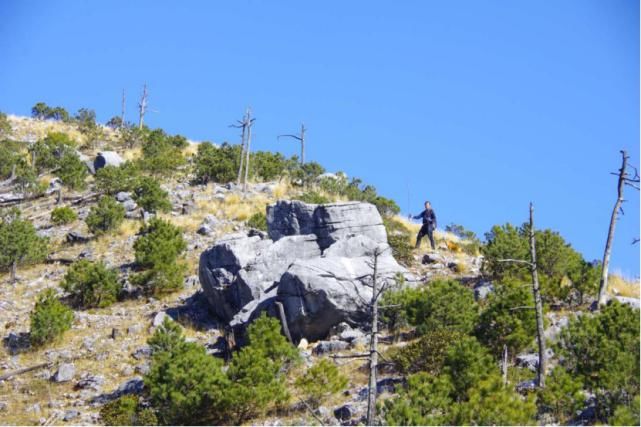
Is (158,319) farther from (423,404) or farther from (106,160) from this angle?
(106,160)

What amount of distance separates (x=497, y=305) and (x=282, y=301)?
6.39 m

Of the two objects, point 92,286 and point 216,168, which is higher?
point 216,168

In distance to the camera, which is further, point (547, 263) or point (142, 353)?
point (547, 263)

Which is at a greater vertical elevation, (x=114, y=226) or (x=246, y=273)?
(x=114, y=226)

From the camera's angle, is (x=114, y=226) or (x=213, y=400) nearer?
(x=213, y=400)

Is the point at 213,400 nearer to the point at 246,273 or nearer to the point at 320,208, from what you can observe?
the point at 246,273

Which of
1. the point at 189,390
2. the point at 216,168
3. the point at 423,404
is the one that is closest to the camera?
the point at 423,404

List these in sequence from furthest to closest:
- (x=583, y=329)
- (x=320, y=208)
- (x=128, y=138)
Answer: (x=128, y=138) < (x=320, y=208) < (x=583, y=329)

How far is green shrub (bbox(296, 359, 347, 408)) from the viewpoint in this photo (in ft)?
62.8

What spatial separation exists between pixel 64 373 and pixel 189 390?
5.05 meters

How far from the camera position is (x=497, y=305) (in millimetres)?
20641

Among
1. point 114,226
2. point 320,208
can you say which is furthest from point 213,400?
point 114,226

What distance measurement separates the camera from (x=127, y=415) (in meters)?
18.9

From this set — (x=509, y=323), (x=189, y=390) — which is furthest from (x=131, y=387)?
(x=509, y=323)
